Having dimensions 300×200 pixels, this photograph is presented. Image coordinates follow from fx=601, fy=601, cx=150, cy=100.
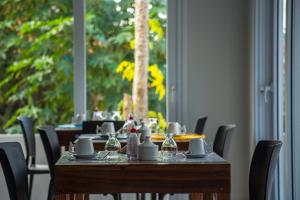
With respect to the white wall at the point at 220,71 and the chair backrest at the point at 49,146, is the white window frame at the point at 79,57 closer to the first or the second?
the white wall at the point at 220,71

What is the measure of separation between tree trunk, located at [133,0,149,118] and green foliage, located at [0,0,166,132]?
0.19ft

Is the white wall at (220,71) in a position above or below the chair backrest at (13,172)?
above

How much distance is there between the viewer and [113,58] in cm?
616

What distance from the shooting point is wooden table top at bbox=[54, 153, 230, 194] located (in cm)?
281

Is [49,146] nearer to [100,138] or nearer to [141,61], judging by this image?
[100,138]

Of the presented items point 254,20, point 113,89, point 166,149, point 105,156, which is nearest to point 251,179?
point 166,149

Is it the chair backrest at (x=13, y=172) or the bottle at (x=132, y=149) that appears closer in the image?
the chair backrest at (x=13, y=172)

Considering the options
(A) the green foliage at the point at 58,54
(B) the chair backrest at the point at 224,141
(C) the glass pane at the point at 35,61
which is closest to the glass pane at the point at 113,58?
(A) the green foliage at the point at 58,54

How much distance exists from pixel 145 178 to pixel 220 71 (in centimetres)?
326

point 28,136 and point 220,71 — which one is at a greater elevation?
point 220,71

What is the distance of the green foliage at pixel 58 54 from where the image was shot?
610cm

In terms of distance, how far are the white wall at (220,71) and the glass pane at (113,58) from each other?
34 centimetres

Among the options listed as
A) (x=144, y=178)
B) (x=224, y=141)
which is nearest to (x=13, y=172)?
(x=144, y=178)

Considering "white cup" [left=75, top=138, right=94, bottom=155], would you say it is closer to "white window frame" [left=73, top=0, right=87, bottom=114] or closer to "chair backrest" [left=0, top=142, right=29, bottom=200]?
"chair backrest" [left=0, top=142, right=29, bottom=200]
